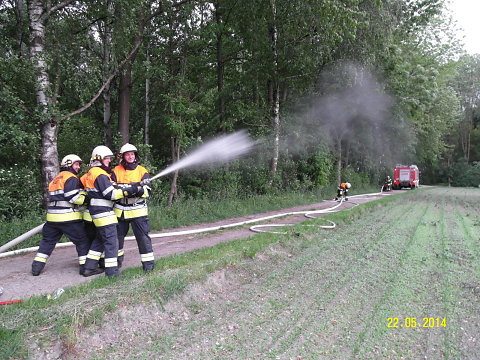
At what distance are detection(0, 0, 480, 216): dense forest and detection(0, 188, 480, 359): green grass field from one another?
4658 millimetres

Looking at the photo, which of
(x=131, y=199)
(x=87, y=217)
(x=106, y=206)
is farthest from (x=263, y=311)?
(x=87, y=217)

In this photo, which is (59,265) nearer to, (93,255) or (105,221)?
(93,255)

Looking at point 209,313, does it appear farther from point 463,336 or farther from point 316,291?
point 463,336

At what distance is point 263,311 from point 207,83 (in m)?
11.5

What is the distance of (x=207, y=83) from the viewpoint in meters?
13.7

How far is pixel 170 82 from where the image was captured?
11742 mm

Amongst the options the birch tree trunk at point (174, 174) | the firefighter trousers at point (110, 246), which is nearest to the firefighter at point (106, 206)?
the firefighter trousers at point (110, 246)

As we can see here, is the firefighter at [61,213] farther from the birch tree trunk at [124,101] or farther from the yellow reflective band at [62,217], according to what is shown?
the birch tree trunk at [124,101]

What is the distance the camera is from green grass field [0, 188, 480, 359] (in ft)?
9.77

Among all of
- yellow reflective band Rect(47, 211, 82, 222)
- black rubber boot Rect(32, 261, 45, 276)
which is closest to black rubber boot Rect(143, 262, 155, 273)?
yellow reflective band Rect(47, 211, 82, 222)

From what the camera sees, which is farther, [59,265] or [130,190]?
[59,265]

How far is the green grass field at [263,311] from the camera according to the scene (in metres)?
2.98

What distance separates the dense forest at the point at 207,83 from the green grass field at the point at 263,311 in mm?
4658

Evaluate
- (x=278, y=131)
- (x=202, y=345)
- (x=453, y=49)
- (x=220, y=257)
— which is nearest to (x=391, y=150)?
(x=453, y=49)
